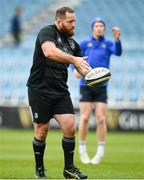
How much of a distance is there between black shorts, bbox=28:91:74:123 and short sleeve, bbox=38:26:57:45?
79 cm

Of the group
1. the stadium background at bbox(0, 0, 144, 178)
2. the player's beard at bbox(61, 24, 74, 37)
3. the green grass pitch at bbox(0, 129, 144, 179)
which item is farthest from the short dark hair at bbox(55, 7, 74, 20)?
the stadium background at bbox(0, 0, 144, 178)

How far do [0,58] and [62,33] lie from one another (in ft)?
61.2

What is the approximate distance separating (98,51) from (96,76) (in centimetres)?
459

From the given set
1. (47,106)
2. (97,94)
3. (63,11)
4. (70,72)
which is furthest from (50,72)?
(70,72)

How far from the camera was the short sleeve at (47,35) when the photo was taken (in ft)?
27.6

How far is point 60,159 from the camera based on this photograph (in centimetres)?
1299

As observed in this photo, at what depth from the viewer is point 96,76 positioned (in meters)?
8.14

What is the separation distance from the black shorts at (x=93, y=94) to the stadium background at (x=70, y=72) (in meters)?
4.64

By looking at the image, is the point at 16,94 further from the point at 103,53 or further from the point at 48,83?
the point at 48,83

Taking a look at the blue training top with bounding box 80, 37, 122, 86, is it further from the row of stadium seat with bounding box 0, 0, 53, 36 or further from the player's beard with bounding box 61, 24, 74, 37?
the row of stadium seat with bounding box 0, 0, 53, 36

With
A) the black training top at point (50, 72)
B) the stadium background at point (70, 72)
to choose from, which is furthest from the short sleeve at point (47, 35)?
the stadium background at point (70, 72)

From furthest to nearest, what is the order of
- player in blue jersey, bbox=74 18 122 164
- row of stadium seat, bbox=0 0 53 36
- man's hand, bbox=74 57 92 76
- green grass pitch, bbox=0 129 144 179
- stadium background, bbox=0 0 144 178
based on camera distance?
row of stadium seat, bbox=0 0 53 36 < stadium background, bbox=0 0 144 178 < player in blue jersey, bbox=74 18 122 164 < green grass pitch, bbox=0 129 144 179 < man's hand, bbox=74 57 92 76

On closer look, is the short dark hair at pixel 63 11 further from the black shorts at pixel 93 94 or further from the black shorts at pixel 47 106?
the black shorts at pixel 93 94

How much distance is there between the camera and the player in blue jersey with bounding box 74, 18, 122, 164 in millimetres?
12461
